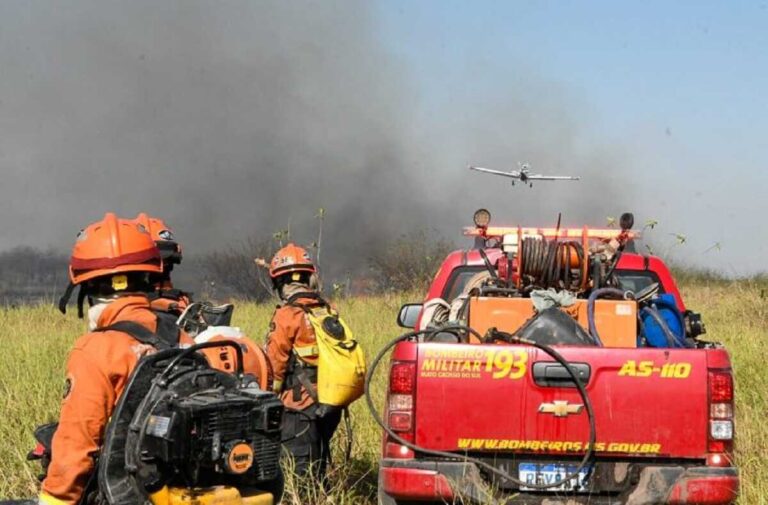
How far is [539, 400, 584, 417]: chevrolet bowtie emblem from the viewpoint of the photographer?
4.27 metres

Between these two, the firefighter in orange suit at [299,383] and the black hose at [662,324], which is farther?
the firefighter in orange suit at [299,383]

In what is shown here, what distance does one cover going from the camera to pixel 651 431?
4258 mm

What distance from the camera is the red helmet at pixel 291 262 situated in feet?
19.2

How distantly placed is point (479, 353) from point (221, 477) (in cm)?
166

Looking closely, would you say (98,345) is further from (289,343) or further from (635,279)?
(635,279)

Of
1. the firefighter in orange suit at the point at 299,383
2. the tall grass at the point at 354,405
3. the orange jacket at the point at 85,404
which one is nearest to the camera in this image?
the orange jacket at the point at 85,404

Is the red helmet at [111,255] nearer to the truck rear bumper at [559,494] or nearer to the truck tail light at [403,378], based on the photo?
the truck tail light at [403,378]

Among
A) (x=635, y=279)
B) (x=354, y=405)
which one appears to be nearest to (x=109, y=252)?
(x=635, y=279)

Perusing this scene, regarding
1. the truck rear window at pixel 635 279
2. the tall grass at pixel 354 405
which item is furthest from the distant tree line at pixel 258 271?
the truck rear window at pixel 635 279

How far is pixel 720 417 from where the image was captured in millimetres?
4266

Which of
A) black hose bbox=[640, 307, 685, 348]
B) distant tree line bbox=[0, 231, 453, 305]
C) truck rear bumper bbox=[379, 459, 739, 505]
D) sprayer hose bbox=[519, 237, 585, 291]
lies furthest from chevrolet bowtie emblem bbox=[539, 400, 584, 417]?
distant tree line bbox=[0, 231, 453, 305]

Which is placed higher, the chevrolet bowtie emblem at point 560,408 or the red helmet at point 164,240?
the red helmet at point 164,240

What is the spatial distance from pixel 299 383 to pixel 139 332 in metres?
2.72

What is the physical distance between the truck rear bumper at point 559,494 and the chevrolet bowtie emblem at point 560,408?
0.38 meters
